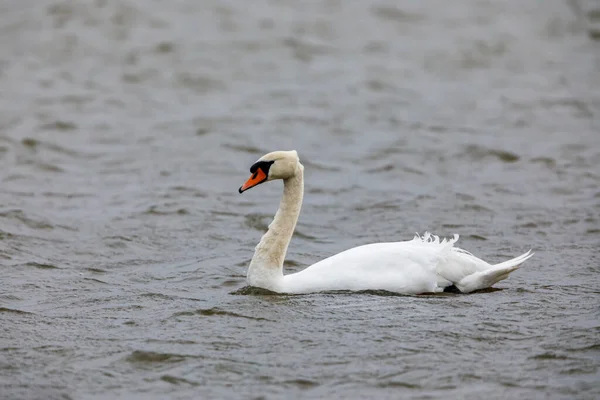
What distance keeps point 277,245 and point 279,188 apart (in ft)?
16.8

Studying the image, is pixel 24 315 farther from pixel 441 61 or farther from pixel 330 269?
pixel 441 61

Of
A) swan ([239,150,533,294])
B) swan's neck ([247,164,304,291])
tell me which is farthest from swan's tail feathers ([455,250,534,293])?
swan's neck ([247,164,304,291])

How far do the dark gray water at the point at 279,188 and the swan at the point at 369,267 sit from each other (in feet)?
0.46

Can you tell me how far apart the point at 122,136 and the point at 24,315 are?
819cm

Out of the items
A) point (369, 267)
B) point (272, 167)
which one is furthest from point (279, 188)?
point (369, 267)

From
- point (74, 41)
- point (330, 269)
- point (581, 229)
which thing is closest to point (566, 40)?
point (74, 41)

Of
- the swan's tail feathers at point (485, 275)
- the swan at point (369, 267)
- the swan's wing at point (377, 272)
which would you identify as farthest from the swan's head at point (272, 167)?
the swan's tail feathers at point (485, 275)

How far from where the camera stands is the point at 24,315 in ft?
27.7

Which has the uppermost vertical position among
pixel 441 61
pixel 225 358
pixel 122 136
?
pixel 441 61

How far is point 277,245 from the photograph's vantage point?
356 inches

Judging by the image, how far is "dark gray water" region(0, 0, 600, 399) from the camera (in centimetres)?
725

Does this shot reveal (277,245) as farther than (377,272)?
Yes

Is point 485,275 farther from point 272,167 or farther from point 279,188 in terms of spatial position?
point 279,188

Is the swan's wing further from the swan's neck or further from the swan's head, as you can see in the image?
the swan's head
